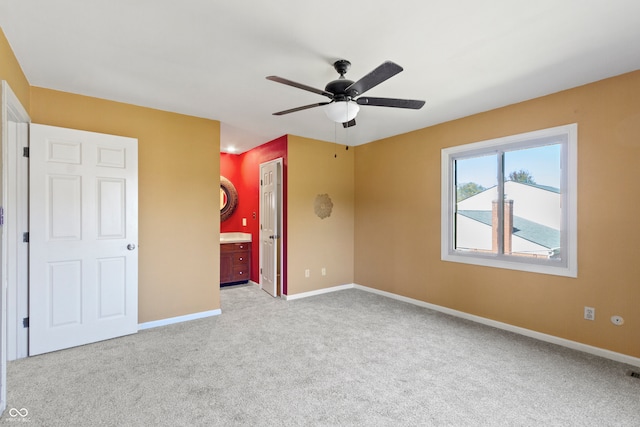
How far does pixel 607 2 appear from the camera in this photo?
1.76m

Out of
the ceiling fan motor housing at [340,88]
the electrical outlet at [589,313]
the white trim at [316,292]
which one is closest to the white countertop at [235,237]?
the white trim at [316,292]

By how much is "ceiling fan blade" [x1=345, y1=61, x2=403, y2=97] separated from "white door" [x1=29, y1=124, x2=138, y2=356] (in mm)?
2516

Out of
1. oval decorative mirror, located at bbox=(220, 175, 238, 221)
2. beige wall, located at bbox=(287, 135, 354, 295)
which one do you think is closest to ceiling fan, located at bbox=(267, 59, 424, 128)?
beige wall, located at bbox=(287, 135, 354, 295)

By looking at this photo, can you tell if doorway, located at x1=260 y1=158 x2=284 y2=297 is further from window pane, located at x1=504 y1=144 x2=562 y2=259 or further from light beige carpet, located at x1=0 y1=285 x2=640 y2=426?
window pane, located at x1=504 y1=144 x2=562 y2=259

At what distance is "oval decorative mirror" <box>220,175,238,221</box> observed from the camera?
19.7 ft

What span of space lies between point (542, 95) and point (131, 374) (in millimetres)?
4743

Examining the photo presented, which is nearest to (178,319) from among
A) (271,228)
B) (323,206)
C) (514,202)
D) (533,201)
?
(271,228)

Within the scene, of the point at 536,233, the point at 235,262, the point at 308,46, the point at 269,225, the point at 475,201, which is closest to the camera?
the point at 308,46

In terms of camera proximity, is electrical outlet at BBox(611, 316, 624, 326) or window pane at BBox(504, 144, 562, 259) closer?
electrical outlet at BBox(611, 316, 624, 326)

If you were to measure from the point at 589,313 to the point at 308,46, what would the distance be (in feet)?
11.6

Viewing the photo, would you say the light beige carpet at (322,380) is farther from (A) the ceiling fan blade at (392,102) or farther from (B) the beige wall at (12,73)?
(B) the beige wall at (12,73)

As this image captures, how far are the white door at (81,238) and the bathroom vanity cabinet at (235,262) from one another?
2.18 meters

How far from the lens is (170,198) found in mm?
3600

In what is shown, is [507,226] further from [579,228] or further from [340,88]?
[340,88]
